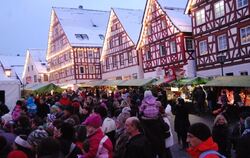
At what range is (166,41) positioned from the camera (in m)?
32.3

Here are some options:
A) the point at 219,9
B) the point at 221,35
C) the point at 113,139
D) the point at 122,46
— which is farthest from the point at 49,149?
the point at 122,46

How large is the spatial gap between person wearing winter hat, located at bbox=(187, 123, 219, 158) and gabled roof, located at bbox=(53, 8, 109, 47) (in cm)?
4522

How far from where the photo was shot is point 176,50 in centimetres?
3106

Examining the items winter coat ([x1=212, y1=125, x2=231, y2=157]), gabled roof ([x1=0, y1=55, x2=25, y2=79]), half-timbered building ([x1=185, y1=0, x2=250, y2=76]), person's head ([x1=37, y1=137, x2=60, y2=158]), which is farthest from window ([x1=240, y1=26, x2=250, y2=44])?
gabled roof ([x1=0, y1=55, x2=25, y2=79])

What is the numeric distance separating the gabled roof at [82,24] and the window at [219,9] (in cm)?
2540

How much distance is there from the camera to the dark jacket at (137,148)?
5.16 m

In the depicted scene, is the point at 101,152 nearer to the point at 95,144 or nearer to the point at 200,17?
the point at 95,144

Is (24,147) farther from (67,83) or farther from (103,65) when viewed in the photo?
(67,83)

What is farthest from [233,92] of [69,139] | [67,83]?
[67,83]

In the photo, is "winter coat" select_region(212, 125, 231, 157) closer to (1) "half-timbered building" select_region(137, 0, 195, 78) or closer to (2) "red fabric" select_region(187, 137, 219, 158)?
(2) "red fabric" select_region(187, 137, 219, 158)

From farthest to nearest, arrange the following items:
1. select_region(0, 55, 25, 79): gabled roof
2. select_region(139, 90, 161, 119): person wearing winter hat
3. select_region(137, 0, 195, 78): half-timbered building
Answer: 1. select_region(0, 55, 25, 79): gabled roof
2. select_region(137, 0, 195, 78): half-timbered building
3. select_region(139, 90, 161, 119): person wearing winter hat

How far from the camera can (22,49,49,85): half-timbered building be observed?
6259cm

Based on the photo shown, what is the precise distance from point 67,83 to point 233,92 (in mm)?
33001

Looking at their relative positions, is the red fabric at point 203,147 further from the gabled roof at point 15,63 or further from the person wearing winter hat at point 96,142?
the gabled roof at point 15,63
